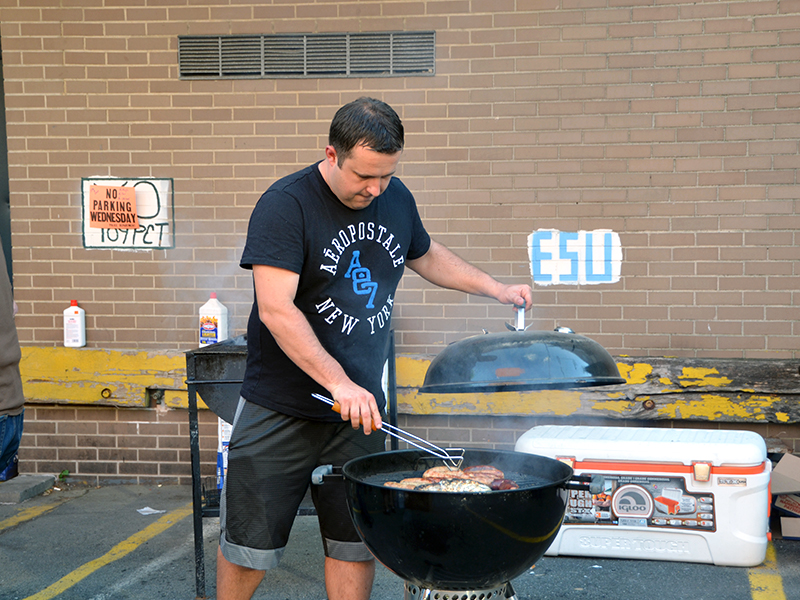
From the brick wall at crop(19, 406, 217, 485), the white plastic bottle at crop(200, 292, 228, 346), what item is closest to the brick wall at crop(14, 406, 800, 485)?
the brick wall at crop(19, 406, 217, 485)

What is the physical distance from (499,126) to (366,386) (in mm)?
2859

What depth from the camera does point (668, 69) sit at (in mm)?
5035

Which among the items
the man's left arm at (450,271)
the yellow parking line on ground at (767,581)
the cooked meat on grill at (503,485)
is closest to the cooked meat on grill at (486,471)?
the cooked meat on grill at (503,485)

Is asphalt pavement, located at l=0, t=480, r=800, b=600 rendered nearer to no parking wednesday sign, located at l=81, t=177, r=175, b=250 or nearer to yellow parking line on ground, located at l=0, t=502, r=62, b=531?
yellow parking line on ground, located at l=0, t=502, r=62, b=531

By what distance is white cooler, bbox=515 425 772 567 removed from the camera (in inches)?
158

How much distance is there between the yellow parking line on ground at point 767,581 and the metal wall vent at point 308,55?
3693 millimetres

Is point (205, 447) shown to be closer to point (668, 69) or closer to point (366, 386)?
point (366, 386)

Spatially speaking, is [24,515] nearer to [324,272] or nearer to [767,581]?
[324,272]

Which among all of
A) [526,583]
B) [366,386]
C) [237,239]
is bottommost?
[526,583]

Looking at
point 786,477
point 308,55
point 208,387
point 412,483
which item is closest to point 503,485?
point 412,483

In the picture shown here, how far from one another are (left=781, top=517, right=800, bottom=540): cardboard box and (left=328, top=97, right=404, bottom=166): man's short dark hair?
3480 mm

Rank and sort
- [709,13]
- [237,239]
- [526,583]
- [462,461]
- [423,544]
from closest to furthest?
[423,544]
[462,461]
[526,583]
[709,13]
[237,239]

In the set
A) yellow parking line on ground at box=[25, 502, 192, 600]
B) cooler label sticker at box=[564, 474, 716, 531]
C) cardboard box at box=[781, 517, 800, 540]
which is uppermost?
cooler label sticker at box=[564, 474, 716, 531]

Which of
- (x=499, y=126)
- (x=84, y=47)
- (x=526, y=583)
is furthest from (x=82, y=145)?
(x=526, y=583)
